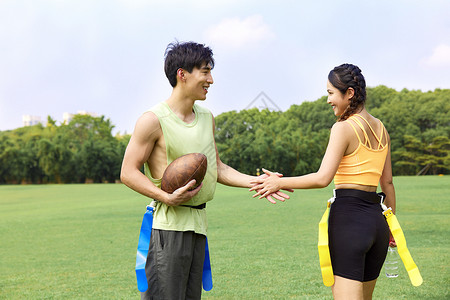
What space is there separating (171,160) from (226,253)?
6.67 m

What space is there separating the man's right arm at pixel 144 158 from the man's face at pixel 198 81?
325mm

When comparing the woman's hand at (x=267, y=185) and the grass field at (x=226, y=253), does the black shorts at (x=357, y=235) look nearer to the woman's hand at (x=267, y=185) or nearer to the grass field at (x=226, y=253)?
the woman's hand at (x=267, y=185)

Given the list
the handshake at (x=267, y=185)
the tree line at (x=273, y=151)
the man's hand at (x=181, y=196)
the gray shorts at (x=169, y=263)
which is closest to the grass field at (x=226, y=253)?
the handshake at (x=267, y=185)

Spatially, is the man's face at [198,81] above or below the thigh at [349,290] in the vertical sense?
above

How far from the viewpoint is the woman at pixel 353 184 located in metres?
3.46

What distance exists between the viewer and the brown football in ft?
10.7

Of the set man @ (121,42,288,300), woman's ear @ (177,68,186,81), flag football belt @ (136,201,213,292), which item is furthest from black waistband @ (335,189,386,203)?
woman's ear @ (177,68,186,81)

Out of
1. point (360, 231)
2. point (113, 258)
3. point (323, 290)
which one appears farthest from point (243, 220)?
point (360, 231)

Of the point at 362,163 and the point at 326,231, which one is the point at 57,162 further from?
the point at 362,163

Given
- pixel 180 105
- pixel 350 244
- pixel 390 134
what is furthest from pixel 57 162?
pixel 350 244

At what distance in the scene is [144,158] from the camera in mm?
3332

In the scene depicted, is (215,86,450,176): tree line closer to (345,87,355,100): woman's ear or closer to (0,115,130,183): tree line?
(0,115,130,183): tree line

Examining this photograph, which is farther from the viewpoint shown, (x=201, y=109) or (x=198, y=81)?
(x=201, y=109)

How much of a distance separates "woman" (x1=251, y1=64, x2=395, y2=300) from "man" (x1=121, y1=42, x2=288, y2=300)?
0.83m
